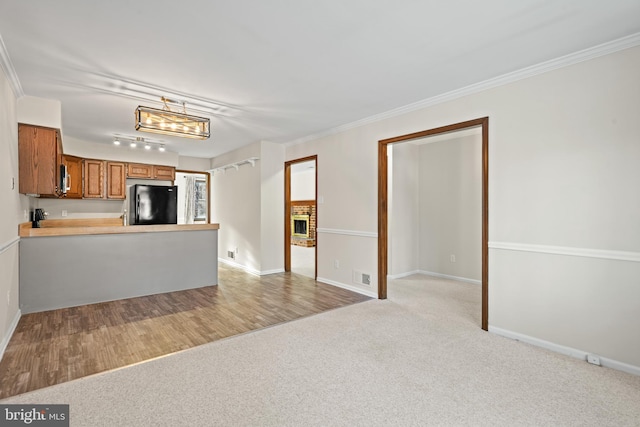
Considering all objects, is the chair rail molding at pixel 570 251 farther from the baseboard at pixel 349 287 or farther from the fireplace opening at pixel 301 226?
the fireplace opening at pixel 301 226

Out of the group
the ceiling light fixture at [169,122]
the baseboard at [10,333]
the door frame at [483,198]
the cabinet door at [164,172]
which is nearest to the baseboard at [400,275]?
the door frame at [483,198]

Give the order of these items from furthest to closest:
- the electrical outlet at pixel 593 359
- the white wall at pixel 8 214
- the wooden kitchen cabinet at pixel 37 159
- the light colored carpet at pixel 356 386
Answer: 1. the wooden kitchen cabinet at pixel 37 159
2. the white wall at pixel 8 214
3. the electrical outlet at pixel 593 359
4. the light colored carpet at pixel 356 386

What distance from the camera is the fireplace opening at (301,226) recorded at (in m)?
10.1

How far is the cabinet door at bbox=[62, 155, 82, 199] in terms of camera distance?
539 centimetres

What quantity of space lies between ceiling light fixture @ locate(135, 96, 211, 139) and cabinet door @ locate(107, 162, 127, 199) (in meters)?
3.35

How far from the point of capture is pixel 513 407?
1.87 m

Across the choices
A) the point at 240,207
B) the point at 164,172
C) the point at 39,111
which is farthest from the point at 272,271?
the point at 39,111

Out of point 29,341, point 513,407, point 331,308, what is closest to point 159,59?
point 29,341

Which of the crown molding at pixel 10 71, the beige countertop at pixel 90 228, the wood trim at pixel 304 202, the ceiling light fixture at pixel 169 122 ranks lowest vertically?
the beige countertop at pixel 90 228

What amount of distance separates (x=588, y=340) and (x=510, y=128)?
192 centimetres

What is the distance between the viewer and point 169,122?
10.7ft

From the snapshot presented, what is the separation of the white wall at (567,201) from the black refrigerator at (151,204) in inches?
211

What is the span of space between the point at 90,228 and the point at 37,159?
0.95 m

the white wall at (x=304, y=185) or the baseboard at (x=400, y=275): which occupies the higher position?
the white wall at (x=304, y=185)
